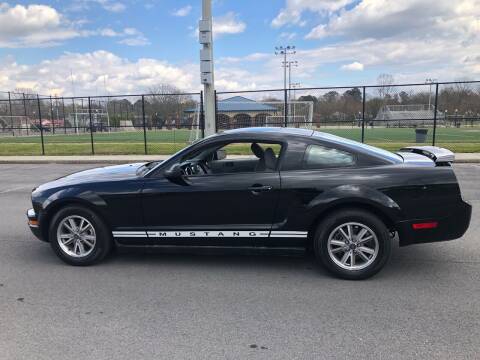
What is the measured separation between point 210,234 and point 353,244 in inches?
56.5

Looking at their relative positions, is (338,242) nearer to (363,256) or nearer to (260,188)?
(363,256)

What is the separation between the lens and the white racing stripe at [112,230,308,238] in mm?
4445

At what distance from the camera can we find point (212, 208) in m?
4.54

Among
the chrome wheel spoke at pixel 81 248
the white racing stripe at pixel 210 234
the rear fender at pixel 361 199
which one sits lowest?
the chrome wheel spoke at pixel 81 248

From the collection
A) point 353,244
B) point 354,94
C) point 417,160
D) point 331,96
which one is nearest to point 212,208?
point 353,244

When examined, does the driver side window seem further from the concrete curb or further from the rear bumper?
the concrete curb

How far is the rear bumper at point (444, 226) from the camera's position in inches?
169

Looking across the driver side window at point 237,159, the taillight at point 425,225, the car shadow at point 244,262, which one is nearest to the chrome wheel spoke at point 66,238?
the car shadow at point 244,262

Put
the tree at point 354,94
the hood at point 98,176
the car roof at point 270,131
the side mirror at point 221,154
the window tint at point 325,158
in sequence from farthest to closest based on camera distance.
A: the tree at point 354,94, the side mirror at point 221,154, the hood at point 98,176, the car roof at point 270,131, the window tint at point 325,158

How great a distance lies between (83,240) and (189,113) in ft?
79.6

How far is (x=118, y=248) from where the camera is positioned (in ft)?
15.8

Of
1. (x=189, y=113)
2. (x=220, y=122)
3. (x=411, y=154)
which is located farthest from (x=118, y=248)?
(x=189, y=113)

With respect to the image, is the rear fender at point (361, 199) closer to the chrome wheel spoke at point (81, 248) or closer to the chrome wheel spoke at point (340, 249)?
the chrome wheel spoke at point (340, 249)

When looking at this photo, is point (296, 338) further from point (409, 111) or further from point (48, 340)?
point (409, 111)
